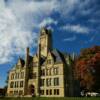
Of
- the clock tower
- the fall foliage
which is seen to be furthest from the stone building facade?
the fall foliage

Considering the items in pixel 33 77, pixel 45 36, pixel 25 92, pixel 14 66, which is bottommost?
pixel 25 92

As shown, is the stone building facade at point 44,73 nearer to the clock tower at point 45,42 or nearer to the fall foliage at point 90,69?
the clock tower at point 45,42

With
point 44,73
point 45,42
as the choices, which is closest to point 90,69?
point 44,73

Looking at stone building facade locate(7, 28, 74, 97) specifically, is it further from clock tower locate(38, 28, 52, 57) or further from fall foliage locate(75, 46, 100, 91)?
fall foliage locate(75, 46, 100, 91)

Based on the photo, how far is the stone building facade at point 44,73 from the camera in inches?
2447

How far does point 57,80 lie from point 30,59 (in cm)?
1512

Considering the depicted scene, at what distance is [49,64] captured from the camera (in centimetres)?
6538

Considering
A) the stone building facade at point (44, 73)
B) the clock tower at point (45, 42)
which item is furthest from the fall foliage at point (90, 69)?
the clock tower at point (45, 42)

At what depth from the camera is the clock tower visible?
7221 centimetres

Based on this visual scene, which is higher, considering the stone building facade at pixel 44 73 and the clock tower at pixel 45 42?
the clock tower at pixel 45 42

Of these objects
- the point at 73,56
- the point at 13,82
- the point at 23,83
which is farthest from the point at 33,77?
the point at 73,56

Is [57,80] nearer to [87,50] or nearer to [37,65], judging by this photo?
[37,65]

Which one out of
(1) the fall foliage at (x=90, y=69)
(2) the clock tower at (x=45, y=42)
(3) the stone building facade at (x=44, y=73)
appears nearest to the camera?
(1) the fall foliage at (x=90, y=69)

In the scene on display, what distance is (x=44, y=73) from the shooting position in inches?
2608
